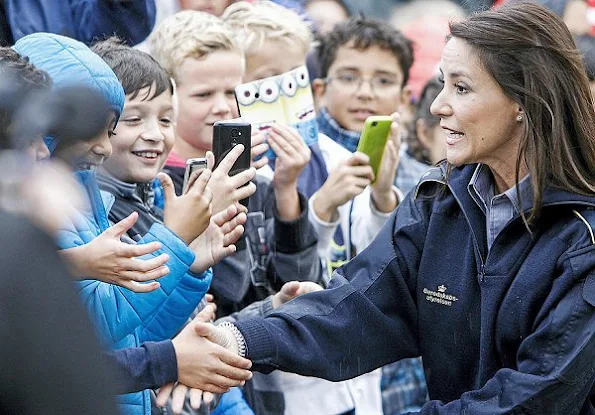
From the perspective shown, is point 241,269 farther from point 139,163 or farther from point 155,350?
point 155,350

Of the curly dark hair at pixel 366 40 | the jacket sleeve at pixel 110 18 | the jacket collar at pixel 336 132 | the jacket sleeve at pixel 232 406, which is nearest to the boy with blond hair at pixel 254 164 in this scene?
the jacket sleeve at pixel 110 18

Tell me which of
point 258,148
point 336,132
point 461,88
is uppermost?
point 461,88

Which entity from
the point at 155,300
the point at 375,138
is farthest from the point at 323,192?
the point at 155,300

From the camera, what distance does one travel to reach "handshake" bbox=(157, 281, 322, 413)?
362cm

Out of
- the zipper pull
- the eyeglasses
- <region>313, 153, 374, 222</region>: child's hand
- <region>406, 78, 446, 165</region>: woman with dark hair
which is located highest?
the zipper pull

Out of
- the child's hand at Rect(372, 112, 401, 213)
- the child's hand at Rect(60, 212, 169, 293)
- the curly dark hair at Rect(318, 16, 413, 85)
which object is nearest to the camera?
the child's hand at Rect(60, 212, 169, 293)

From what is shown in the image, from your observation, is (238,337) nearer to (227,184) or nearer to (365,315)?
(365,315)

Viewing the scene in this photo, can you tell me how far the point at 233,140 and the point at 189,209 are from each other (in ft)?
Result: 1.59

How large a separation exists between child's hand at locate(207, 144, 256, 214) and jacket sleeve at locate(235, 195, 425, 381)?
0.40m

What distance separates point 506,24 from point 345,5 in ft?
14.7

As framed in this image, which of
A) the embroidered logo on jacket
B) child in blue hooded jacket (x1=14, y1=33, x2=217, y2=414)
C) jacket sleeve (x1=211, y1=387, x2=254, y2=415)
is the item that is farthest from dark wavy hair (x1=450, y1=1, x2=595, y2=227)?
jacket sleeve (x1=211, y1=387, x2=254, y2=415)

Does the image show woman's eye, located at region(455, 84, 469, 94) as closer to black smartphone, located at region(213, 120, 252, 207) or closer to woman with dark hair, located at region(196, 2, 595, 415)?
woman with dark hair, located at region(196, 2, 595, 415)

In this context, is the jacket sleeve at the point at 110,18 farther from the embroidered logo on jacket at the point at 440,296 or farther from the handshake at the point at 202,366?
the embroidered logo on jacket at the point at 440,296

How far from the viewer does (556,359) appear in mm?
3500
